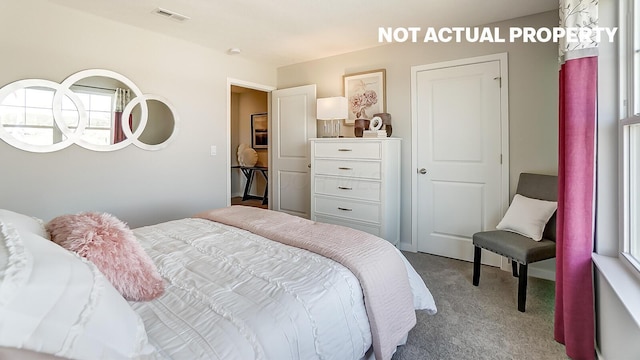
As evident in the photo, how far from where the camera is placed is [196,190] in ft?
12.6

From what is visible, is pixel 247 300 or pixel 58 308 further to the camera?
pixel 247 300

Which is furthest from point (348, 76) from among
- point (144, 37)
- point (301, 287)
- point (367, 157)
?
point (301, 287)

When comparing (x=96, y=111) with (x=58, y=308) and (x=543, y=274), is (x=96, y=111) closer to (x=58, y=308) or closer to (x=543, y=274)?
(x=58, y=308)

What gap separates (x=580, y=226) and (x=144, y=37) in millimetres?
3898

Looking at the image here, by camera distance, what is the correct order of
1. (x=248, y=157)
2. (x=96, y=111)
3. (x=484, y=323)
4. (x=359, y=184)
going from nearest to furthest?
(x=484, y=323) < (x=96, y=111) < (x=359, y=184) < (x=248, y=157)

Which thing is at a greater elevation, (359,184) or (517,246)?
(359,184)

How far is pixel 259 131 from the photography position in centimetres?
693

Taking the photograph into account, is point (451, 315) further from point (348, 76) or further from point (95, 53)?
point (95, 53)

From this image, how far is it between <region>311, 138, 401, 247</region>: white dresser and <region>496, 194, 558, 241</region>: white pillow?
3.57ft

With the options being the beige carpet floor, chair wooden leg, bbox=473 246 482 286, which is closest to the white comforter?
the beige carpet floor

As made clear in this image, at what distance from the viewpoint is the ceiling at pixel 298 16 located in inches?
106

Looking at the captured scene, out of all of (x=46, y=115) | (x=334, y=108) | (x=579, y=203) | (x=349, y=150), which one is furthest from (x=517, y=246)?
(x=46, y=115)

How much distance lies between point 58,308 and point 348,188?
3.05 m

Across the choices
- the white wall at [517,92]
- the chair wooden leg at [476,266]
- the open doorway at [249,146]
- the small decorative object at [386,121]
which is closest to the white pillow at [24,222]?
the chair wooden leg at [476,266]
